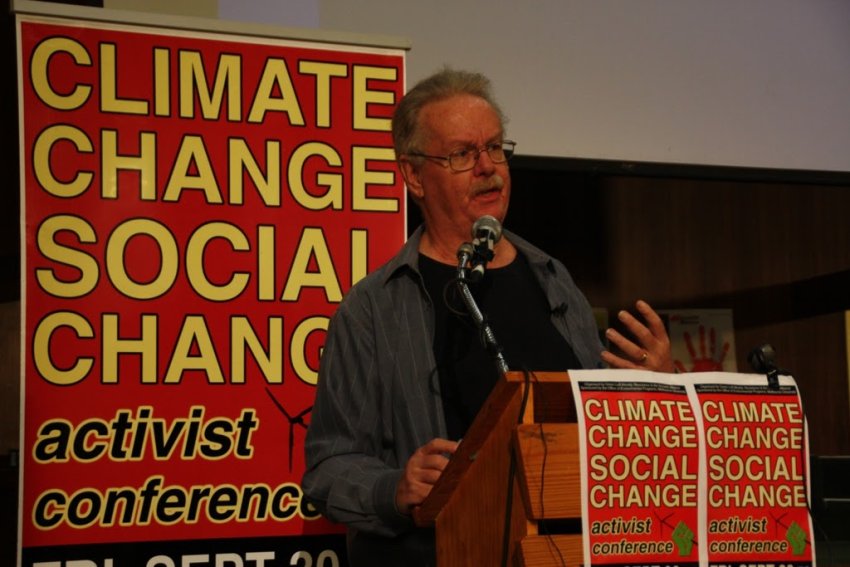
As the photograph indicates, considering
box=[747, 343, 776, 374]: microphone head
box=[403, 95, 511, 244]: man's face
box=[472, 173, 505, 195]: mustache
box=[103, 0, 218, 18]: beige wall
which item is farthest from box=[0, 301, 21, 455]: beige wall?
box=[747, 343, 776, 374]: microphone head

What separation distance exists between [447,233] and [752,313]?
2767mm

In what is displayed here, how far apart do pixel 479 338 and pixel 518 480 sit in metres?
0.57

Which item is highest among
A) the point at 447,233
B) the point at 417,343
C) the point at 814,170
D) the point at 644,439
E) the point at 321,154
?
the point at 814,170

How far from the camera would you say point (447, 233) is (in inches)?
86.8

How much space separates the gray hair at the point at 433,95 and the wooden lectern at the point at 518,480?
0.87m

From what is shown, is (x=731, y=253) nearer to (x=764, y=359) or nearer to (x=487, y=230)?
(x=487, y=230)

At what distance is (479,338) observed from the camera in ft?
6.45

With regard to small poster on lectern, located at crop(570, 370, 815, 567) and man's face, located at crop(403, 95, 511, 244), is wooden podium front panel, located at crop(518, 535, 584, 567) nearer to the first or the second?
small poster on lectern, located at crop(570, 370, 815, 567)

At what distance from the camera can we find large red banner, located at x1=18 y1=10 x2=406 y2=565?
2727mm

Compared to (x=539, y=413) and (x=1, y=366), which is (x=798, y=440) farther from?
(x=1, y=366)

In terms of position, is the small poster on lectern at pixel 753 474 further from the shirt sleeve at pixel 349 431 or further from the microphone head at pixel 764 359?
the shirt sleeve at pixel 349 431

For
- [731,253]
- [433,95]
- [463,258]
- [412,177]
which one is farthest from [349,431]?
[731,253]

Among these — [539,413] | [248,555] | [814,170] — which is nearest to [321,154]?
[248,555]

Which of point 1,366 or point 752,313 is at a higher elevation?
point 752,313
